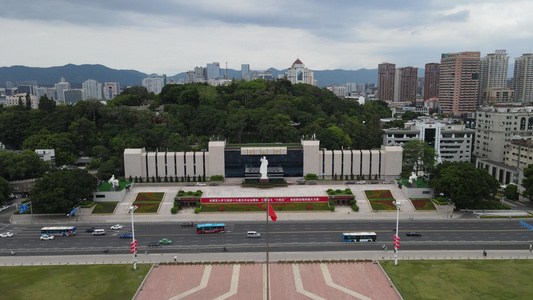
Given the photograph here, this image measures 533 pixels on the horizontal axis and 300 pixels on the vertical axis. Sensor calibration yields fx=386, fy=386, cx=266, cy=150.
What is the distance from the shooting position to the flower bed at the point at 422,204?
6088cm

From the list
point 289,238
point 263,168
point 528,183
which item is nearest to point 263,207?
point 263,168

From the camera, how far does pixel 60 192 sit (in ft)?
188

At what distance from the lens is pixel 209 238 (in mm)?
50656

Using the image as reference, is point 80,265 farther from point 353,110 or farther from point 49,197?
point 353,110

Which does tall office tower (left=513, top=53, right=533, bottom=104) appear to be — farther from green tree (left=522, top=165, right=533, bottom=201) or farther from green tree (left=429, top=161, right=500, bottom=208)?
green tree (left=429, top=161, right=500, bottom=208)

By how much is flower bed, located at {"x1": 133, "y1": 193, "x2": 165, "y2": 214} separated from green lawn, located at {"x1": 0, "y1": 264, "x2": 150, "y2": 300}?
19248 millimetres

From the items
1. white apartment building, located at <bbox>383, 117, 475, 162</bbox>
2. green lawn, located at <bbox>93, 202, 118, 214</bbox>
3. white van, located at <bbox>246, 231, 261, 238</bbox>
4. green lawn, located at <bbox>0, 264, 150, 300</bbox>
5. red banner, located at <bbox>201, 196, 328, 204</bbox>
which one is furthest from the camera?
white apartment building, located at <bbox>383, 117, 475, 162</bbox>

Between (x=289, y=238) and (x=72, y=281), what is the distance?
83.2ft

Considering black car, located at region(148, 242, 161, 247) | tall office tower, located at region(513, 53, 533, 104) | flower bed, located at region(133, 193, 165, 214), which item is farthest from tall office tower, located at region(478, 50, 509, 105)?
black car, located at region(148, 242, 161, 247)

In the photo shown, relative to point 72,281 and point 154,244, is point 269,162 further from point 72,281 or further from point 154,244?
point 72,281

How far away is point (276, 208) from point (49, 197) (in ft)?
112

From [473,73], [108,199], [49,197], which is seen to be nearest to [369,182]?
[108,199]

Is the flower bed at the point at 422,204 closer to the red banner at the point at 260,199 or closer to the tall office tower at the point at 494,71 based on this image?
the red banner at the point at 260,199

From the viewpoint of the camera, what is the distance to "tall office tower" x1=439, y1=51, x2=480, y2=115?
158m
